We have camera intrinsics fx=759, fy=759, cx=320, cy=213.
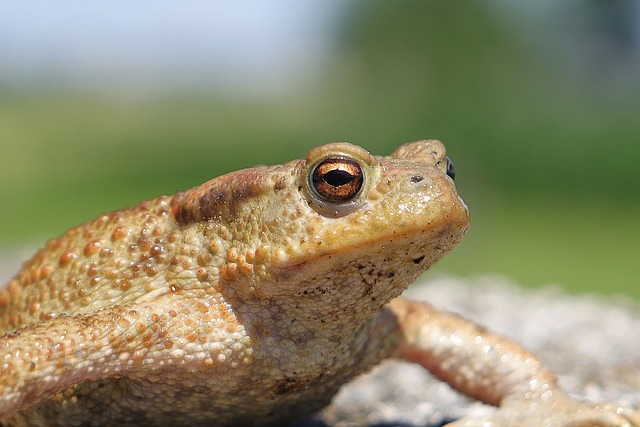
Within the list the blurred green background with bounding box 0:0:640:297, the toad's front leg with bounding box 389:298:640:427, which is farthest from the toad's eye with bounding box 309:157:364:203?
the blurred green background with bounding box 0:0:640:297

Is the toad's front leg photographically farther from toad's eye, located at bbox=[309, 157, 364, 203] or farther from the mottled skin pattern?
toad's eye, located at bbox=[309, 157, 364, 203]

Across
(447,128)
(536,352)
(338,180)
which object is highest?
(447,128)

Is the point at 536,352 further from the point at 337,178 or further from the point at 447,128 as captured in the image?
the point at 447,128

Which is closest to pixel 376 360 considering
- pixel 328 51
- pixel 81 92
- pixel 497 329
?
pixel 497 329

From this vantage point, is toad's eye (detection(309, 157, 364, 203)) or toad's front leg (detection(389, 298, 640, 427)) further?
toad's front leg (detection(389, 298, 640, 427))

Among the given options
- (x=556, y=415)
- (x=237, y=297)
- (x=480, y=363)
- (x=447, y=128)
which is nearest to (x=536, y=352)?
(x=480, y=363)
